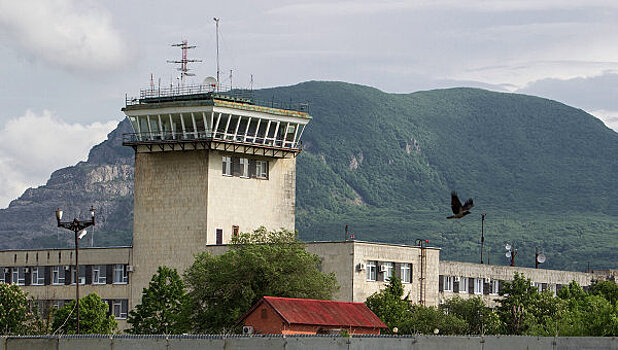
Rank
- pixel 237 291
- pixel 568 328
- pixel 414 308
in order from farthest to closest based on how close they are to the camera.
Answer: pixel 414 308 → pixel 237 291 → pixel 568 328

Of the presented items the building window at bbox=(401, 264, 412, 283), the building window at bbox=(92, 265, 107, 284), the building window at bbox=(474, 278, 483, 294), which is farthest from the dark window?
the building window at bbox=(474, 278, 483, 294)

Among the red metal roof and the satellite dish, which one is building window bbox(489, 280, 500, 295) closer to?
the satellite dish

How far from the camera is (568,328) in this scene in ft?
213

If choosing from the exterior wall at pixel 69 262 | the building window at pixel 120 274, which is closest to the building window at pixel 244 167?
the exterior wall at pixel 69 262

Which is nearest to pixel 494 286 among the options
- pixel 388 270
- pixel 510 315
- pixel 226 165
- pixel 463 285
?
pixel 463 285

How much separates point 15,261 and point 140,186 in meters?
16.4

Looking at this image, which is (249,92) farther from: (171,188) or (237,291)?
(237,291)

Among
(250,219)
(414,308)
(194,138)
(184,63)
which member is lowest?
(414,308)

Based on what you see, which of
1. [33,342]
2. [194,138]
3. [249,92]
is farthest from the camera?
[249,92]

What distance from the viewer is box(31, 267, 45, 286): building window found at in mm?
104600

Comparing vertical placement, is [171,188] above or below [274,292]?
above

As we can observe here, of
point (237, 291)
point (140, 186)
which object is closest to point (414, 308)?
point (237, 291)

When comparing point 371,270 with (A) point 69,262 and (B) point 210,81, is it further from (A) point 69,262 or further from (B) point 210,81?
(A) point 69,262

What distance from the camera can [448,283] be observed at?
106688 mm
